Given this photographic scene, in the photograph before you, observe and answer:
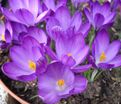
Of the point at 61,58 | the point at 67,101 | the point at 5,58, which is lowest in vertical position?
the point at 67,101

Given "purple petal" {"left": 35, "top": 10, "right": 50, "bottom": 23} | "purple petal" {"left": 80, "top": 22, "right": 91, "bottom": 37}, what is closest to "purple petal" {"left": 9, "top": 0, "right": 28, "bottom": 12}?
"purple petal" {"left": 35, "top": 10, "right": 50, "bottom": 23}

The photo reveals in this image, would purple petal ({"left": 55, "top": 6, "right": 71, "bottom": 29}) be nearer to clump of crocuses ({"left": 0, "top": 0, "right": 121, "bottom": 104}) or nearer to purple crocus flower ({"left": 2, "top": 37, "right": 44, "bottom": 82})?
clump of crocuses ({"left": 0, "top": 0, "right": 121, "bottom": 104})

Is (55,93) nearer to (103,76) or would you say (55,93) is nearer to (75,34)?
(75,34)

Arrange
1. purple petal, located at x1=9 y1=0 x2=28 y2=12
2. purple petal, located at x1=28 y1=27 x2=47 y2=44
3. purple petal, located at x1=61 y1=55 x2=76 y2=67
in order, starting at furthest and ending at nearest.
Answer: purple petal, located at x1=9 y1=0 x2=28 y2=12, purple petal, located at x1=28 y1=27 x2=47 y2=44, purple petal, located at x1=61 y1=55 x2=76 y2=67

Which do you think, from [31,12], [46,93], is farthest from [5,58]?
[46,93]

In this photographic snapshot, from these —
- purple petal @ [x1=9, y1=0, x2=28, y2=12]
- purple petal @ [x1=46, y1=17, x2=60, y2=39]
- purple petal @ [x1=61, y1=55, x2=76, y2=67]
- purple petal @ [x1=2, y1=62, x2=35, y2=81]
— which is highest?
purple petal @ [x1=9, y1=0, x2=28, y2=12]

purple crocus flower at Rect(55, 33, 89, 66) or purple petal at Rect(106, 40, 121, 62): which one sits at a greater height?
purple crocus flower at Rect(55, 33, 89, 66)
